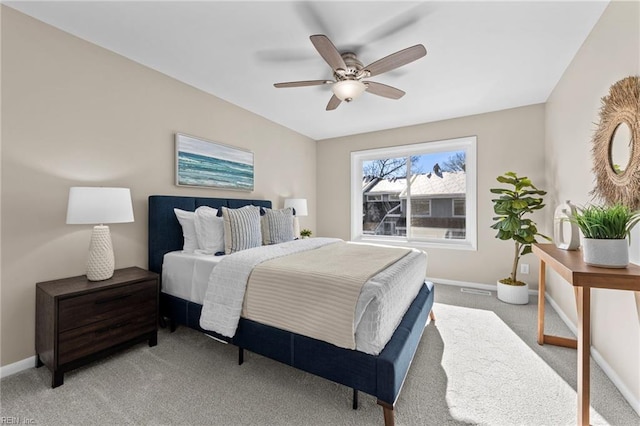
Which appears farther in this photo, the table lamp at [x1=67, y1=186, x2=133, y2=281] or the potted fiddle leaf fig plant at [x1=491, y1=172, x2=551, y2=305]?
the potted fiddle leaf fig plant at [x1=491, y1=172, x2=551, y2=305]

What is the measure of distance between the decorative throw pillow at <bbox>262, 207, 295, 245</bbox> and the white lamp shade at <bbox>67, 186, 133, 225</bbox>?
1317 mm

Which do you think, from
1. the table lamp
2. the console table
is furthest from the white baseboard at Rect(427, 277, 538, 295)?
the table lamp

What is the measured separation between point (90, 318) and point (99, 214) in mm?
730

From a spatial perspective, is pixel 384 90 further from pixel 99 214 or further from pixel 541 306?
pixel 99 214

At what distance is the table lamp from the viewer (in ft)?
6.02

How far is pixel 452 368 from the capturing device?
6.33 feet

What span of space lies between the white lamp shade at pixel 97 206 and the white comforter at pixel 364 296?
2.74 feet

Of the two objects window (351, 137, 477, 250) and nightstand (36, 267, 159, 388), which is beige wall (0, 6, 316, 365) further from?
window (351, 137, 477, 250)

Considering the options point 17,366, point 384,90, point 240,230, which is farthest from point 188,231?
point 384,90

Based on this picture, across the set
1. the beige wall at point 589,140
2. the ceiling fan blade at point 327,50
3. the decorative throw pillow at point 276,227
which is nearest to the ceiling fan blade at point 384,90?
the ceiling fan blade at point 327,50

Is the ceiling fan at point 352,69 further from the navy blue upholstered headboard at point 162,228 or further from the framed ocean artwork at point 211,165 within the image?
the navy blue upholstered headboard at point 162,228

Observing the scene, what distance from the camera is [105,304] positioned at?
6.31 ft

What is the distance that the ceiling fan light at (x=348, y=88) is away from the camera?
2.32 m

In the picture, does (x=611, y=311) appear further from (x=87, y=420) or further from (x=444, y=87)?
(x=87, y=420)
